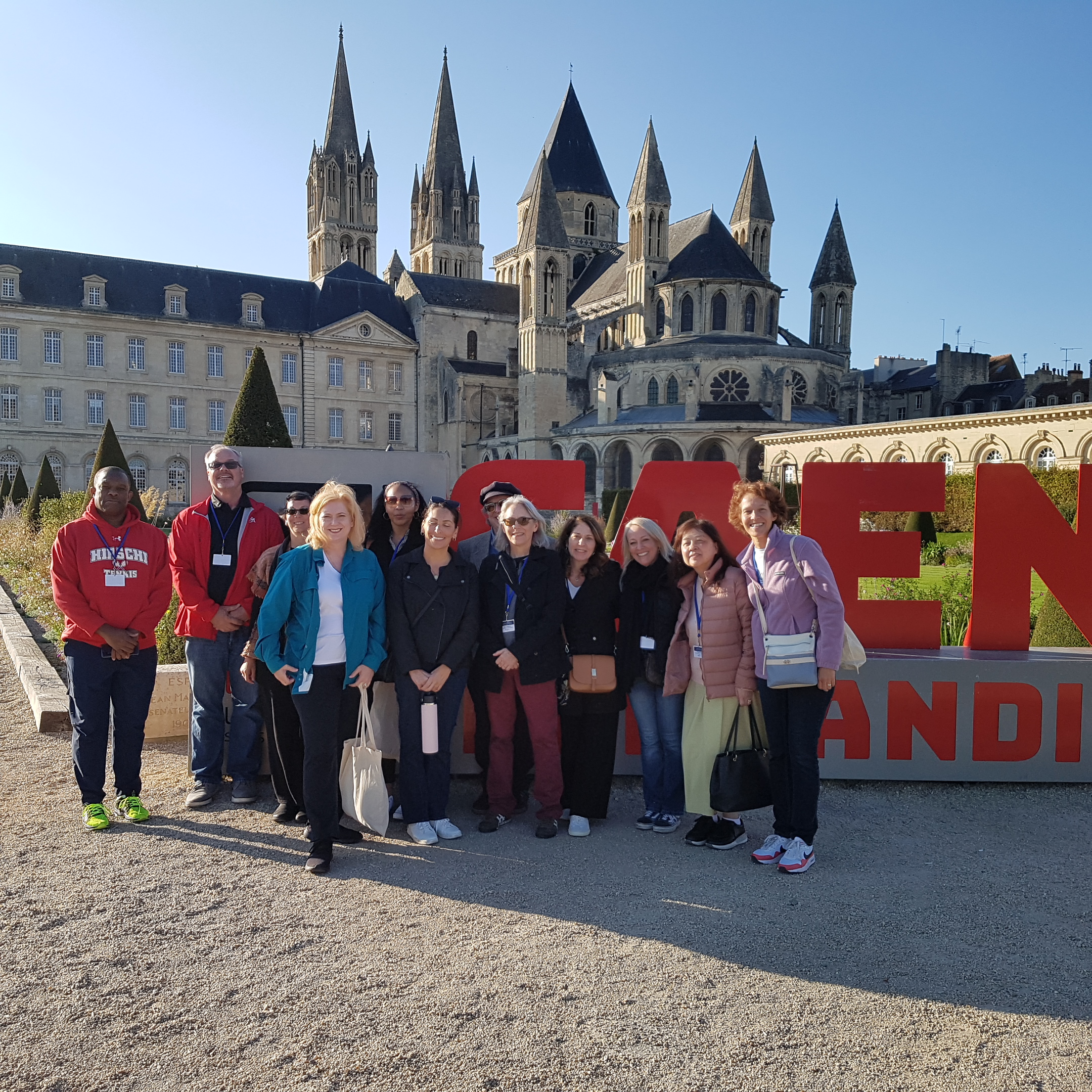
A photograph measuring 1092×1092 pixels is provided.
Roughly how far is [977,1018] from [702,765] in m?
1.67

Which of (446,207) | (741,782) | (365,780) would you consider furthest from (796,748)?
(446,207)

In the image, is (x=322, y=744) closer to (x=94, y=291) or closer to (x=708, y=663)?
(x=708, y=663)

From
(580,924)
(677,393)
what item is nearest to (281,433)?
(580,924)

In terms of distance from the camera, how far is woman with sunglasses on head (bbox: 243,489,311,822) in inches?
168

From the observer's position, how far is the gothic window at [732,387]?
42469 millimetres

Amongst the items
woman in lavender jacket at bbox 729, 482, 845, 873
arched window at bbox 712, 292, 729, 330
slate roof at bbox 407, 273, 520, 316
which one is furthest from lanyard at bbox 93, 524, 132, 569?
slate roof at bbox 407, 273, 520, 316

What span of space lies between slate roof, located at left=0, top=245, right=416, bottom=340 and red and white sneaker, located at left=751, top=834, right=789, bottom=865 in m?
45.7

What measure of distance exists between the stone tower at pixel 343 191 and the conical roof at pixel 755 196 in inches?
911

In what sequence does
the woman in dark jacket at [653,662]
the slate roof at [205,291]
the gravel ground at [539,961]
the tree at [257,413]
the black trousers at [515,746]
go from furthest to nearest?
the slate roof at [205,291]
the tree at [257,413]
the black trousers at [515,746]
the woman in dark jacket at [653,662]
the gravel ground at [539,961]

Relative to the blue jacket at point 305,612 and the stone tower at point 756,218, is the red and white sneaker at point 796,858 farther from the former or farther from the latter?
the stone tower at point 756,218

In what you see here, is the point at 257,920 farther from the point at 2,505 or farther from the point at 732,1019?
the point at 2,505

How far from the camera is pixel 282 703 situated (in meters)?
4.24

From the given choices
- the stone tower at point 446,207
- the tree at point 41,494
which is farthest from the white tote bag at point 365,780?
the stone tower at point 446,207

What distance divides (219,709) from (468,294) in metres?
49.1
